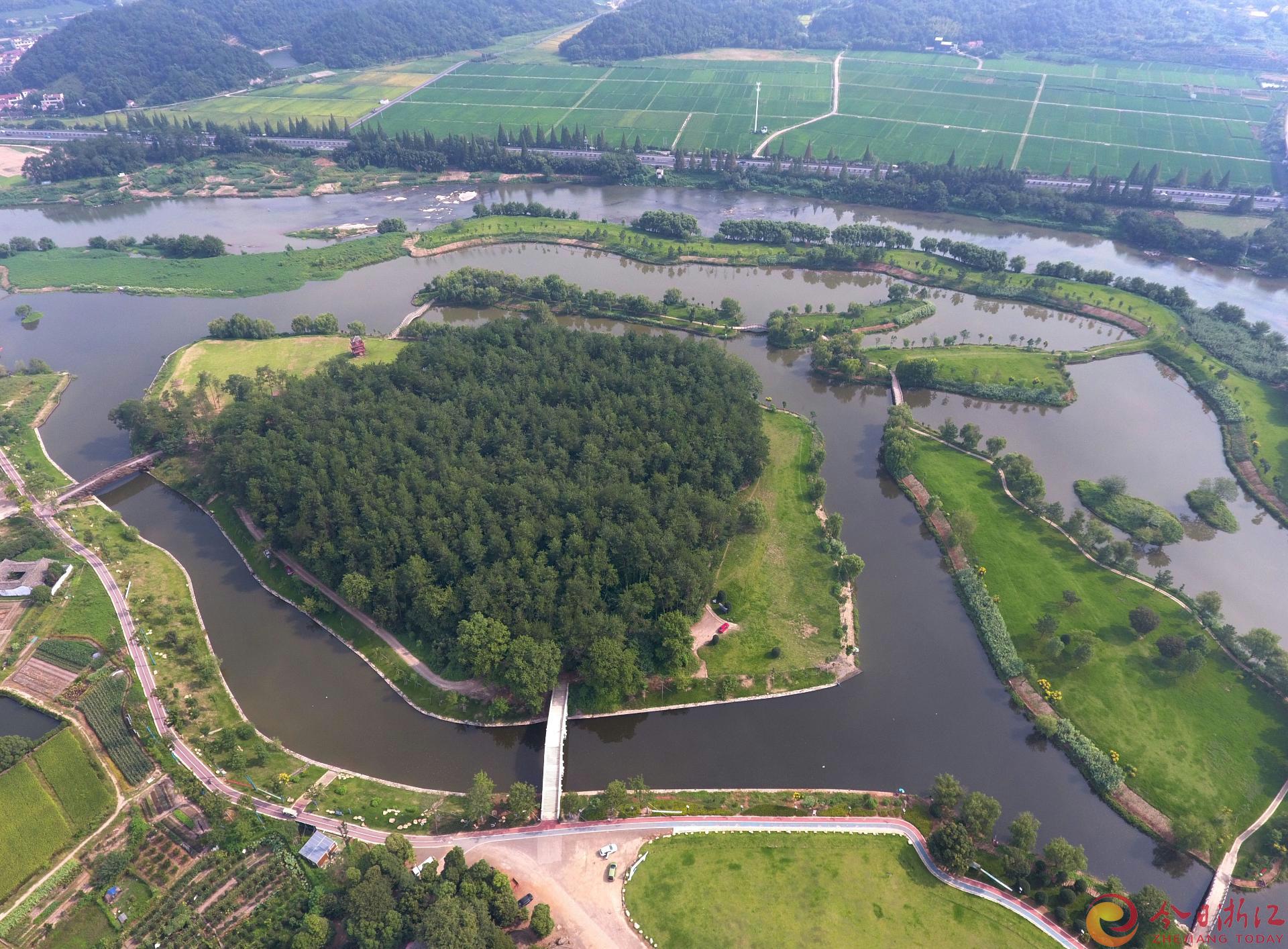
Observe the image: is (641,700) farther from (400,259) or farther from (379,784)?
(400,259)

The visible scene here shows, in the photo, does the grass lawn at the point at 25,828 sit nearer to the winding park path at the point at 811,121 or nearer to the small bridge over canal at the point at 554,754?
the small bridge over canal at the point at 554,754

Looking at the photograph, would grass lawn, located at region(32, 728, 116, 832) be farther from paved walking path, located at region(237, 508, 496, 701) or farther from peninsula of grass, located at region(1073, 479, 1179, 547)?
peninsula of grass, located at region(1073, 479, 1179, 547)

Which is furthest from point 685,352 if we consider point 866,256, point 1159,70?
point 1159,70

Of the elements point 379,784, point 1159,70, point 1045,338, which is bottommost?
point 379,784

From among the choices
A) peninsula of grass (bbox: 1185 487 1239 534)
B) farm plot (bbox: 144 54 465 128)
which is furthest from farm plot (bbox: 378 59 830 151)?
peninsula of grass (bbox: 1185 487 1239 534)

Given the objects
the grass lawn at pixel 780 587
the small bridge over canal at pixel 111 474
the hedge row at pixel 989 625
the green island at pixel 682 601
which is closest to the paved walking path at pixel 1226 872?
the hedge row at pixel 989 625
